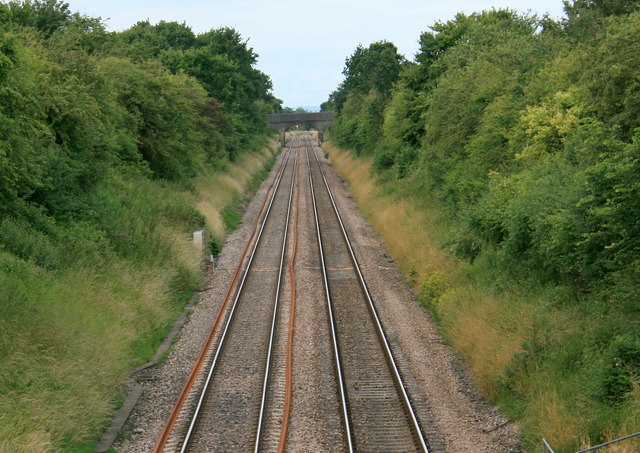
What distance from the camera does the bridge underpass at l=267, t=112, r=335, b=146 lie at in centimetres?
12425

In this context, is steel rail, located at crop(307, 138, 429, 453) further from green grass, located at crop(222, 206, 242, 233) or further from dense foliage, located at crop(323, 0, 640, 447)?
green grass, located at crop(222, 206, 242, 233)

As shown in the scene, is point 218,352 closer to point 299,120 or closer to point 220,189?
point 220,189

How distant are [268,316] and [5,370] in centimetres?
853

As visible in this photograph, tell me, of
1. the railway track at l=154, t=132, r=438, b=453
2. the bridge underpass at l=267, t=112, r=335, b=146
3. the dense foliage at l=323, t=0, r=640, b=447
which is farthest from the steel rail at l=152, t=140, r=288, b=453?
the bridge underpass at l=267, t=112, r=335, b=146

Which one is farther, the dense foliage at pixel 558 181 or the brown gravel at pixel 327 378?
the brown gravel at pixel 327 378

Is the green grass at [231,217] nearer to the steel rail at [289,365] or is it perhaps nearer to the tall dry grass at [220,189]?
the tall dry grass at [220,189]

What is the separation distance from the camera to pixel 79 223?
67.2 feet

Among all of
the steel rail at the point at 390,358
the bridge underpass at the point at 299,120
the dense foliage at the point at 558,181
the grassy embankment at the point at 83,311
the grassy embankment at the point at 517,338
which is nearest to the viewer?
the grassy embankment at the point at 517,338

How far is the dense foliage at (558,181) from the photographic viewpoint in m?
11.7

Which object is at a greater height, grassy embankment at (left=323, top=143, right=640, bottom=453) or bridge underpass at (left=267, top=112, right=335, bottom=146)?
bridge underpass at (left=267, top=112, right=335, bottom=146)

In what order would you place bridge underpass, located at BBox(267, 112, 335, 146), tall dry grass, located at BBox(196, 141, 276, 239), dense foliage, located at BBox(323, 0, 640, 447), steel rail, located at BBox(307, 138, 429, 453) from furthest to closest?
1. bridge underpass, located at BBox(267, 112, 335, 146)
2. tall dry grass, located at BBox(196, 141, 276, 239)
3. steel rail, located at BBox(307, 138, 429, 453)
4. dense foliage, located at BBox(323, 0, 640, 447)

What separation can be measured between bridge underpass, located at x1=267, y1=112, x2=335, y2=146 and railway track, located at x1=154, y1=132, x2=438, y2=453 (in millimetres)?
100359

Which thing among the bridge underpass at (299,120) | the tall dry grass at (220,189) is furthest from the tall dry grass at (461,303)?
the bridge underpass at (299,120)

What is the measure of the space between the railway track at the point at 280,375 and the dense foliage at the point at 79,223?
180 centimetres
